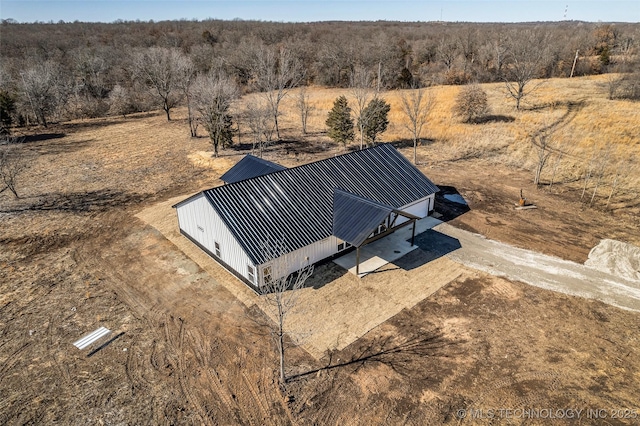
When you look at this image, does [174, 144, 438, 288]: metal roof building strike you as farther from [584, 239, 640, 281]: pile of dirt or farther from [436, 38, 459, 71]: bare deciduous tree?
[436, 38, 459, 71]: bare deciduous tree

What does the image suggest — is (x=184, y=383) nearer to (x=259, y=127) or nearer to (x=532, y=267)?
(x=532, y=267)

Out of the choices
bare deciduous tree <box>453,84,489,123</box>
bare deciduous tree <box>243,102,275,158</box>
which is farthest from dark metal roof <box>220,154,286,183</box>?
bare deciduous tree <box>453,84,489,123</box>

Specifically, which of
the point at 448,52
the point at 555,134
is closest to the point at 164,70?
the point at 555,134

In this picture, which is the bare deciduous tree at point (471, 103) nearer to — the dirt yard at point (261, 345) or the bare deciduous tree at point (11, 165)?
the dirt yard at point (261, 345)

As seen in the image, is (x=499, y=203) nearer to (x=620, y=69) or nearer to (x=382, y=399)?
(x=382, y=399)

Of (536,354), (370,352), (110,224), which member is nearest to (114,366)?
(370,352)

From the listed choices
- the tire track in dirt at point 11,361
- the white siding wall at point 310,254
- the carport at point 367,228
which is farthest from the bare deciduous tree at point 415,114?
the tire track in dirt at point 11,361
